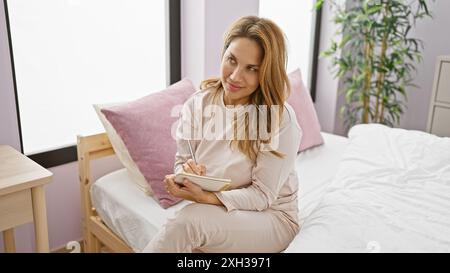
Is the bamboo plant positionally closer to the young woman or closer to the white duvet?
the white duvet

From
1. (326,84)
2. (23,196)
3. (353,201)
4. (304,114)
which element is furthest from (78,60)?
(326,84)

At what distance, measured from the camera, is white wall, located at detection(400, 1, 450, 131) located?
9.25 ft

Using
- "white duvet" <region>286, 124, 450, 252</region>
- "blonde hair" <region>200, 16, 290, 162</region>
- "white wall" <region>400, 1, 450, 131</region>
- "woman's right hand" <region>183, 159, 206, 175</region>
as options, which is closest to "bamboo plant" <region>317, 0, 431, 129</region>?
"white wall" <region>400, 1, 450, 131</region>

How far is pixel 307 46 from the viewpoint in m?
3.10

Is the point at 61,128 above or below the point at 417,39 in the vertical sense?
below

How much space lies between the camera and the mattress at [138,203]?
4.92 ft

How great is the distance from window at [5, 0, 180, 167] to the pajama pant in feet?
2.76

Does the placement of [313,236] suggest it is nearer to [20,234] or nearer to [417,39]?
[20,234]

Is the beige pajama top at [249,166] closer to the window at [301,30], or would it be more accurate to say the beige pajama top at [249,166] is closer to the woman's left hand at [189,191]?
the woman's left hand at [189,191]

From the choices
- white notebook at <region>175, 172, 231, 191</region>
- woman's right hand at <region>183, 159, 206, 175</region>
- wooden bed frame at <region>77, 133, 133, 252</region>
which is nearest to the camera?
white notebook at <region>175, 172, 231, 191</region>

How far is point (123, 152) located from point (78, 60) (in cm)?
50

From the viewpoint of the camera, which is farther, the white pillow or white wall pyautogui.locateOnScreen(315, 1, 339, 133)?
white wall pyautogui.locateOnScreen(315, 1, 339, 133)
